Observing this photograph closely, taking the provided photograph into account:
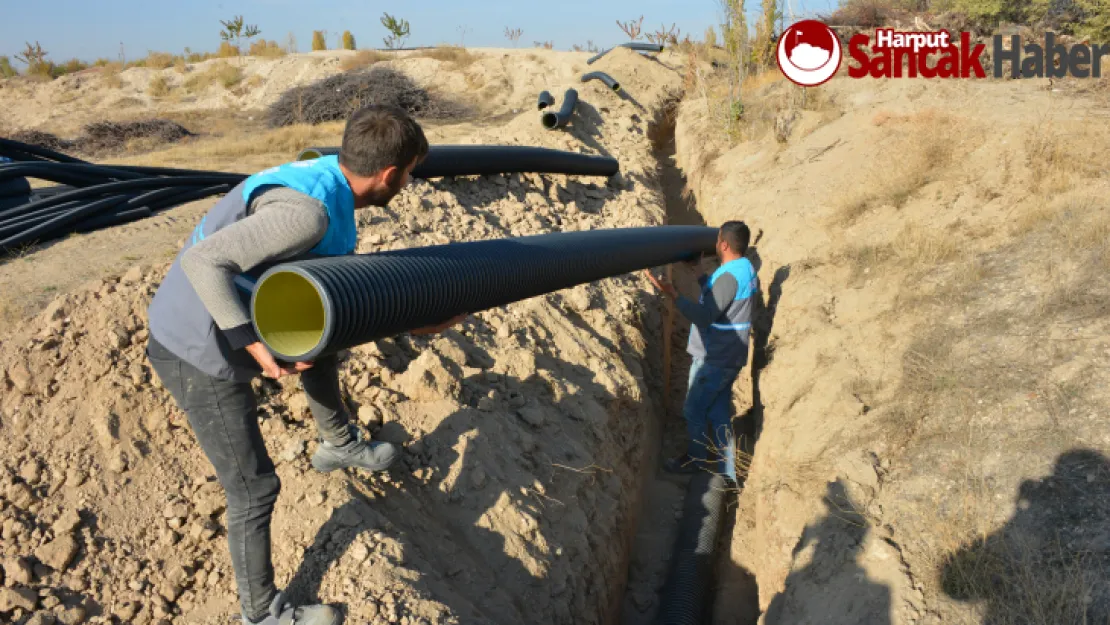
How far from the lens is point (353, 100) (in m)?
15.9

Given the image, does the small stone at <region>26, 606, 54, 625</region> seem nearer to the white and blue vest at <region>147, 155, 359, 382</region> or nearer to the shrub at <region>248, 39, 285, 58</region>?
the white and blue vest at <region>147, 155, 359, 382</region>

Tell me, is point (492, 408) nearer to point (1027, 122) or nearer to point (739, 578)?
point (739, 578)

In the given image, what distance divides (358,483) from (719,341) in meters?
3.17

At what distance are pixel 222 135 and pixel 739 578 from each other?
1429cm

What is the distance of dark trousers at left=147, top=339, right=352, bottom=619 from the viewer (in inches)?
98.0

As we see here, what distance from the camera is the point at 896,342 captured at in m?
4.65

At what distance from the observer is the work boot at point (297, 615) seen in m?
2.67

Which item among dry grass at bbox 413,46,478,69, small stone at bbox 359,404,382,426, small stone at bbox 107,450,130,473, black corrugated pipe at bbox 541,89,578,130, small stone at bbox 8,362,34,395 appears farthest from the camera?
dry grass at bbox 413,46,478,69

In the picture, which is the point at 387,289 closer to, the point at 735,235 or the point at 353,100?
the point at 735,235

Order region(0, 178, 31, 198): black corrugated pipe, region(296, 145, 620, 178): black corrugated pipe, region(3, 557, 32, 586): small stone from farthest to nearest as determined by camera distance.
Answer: region(296, 145, 620, 178): black corrugated pipe, region(0, 178, 31, 198): black corrugated pipe, region(3, 557, 32, 586): small stone

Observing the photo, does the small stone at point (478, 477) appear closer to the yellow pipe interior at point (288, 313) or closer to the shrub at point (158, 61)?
the yellow pipe interior at point (288, 313)

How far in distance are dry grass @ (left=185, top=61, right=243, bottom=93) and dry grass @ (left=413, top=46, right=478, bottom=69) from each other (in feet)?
18.4

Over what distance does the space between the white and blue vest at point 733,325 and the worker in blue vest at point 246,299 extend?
11.5 feet

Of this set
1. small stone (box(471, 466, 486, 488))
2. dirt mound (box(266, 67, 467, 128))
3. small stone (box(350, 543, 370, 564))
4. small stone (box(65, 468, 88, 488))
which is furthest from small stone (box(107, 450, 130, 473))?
dirt mound (box(266, 67, 467, 128))
